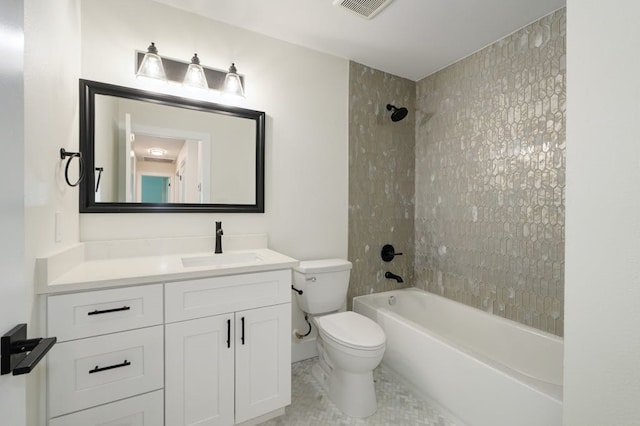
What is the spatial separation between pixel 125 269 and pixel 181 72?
124 cm

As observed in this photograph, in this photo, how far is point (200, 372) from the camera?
1312 mm

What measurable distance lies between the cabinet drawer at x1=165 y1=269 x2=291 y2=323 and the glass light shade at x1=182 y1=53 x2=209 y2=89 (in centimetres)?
123

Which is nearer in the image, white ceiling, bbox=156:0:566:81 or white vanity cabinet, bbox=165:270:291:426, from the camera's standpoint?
white vanity cabinet, bbox=165:270:291:426

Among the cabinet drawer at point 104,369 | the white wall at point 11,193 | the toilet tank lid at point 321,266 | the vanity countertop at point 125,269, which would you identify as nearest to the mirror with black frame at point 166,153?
the vanity countertop at point 125,269

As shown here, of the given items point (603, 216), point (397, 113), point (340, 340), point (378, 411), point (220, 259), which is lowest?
point (378, 411)

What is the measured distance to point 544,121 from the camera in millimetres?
1800

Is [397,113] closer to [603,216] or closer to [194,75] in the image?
[194,75]

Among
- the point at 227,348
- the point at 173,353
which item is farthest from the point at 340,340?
the point at 173,353

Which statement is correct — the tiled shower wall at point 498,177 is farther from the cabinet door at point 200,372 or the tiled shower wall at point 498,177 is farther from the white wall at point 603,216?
the cabinet door at point 200,372

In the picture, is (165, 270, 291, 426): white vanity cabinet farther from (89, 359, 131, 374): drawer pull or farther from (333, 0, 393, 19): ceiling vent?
(333, 0, 393, 19): ceiling vent

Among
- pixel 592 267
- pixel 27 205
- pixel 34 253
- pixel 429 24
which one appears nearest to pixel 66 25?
pixel 27 205

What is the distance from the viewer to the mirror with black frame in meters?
1.54

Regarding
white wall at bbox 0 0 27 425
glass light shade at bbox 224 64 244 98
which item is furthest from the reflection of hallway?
white wall at bbox 0 0 27 425

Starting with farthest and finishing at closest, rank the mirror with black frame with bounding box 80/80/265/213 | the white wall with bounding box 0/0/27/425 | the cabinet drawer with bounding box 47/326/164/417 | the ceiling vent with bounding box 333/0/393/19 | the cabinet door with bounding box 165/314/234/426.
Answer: the ceiling vent with bounding box 333/0/393/19 < the mirror with black frame with bounding box 80/80/265/213 < the cabinet door with bounding box 165/314/234/426 < the cabinet drawer with bounding box 47/326/164/417 < the white wall with bounding box 0/0/27/425
